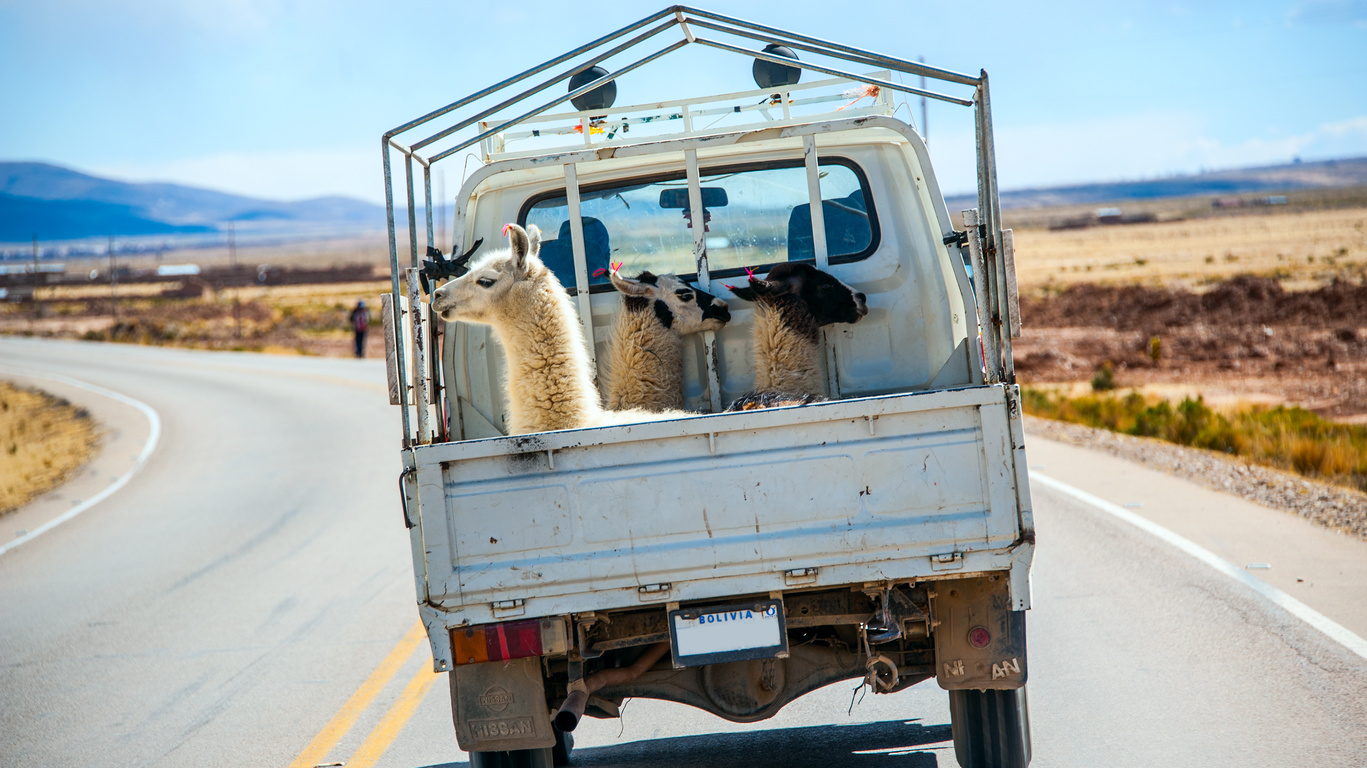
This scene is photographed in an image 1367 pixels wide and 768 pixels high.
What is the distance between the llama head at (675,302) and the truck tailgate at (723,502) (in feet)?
6.00

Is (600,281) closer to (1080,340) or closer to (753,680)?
(753,680)

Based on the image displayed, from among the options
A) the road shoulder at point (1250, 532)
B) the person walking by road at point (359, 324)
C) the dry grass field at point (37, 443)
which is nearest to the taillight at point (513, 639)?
the road shoulder at point (1250, 532)

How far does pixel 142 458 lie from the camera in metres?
17.3

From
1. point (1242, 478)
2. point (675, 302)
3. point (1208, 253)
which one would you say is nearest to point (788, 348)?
point (675, 302)

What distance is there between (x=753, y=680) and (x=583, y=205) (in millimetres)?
2886

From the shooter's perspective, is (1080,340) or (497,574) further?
(1080,340)

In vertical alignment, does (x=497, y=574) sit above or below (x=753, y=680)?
above

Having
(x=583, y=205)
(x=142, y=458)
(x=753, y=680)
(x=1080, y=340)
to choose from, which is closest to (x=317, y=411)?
(x=142, y=458)

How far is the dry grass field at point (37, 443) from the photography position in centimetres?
1592

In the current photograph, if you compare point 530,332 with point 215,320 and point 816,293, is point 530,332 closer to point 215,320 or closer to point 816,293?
point 816,293

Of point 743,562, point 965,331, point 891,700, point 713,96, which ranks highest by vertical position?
point 713,96

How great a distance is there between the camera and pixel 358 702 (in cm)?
596

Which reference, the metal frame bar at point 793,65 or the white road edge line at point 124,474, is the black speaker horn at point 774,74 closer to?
the metal frame bar at point 793,65

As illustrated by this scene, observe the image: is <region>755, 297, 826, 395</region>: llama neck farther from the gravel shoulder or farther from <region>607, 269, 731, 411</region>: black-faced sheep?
the gravel shoulder
